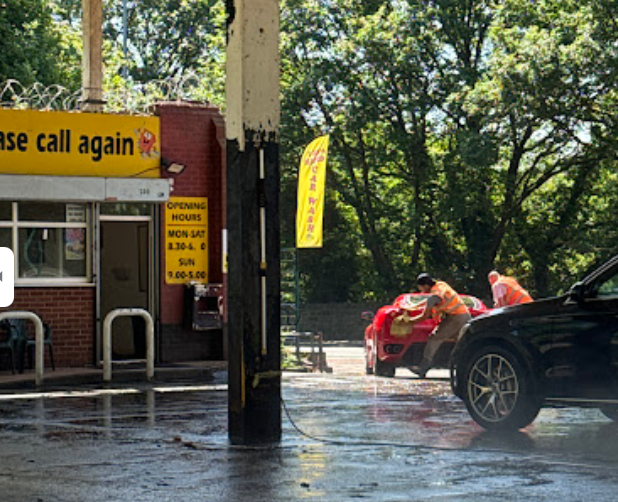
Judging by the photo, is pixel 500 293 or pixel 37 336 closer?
pixel 37 336

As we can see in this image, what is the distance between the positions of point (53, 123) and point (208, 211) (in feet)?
9.92

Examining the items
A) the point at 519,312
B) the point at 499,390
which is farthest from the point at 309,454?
the point at 519,312

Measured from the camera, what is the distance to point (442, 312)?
63.5 feet

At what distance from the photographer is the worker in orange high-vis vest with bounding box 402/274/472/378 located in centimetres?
1930

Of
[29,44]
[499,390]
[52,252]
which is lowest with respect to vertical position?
[499,390]

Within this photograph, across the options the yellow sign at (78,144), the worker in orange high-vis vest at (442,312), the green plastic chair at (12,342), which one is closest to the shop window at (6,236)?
the yellow sign at (78,144)

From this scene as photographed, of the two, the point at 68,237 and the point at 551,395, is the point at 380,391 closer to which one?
the point at 551,395

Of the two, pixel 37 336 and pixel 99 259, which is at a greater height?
pixel 99 259

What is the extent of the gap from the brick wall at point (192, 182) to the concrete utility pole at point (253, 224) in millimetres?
11116

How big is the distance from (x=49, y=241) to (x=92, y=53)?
123 inches

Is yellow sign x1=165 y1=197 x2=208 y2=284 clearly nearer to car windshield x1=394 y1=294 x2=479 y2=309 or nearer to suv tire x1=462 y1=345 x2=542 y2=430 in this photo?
car windshield x1=394 y1=294 x2=479 y2=309

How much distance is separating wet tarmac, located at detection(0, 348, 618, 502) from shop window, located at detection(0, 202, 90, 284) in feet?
18.8

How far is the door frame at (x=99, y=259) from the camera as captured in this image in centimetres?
2109

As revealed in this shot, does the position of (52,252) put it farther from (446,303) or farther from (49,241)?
(446,303)
